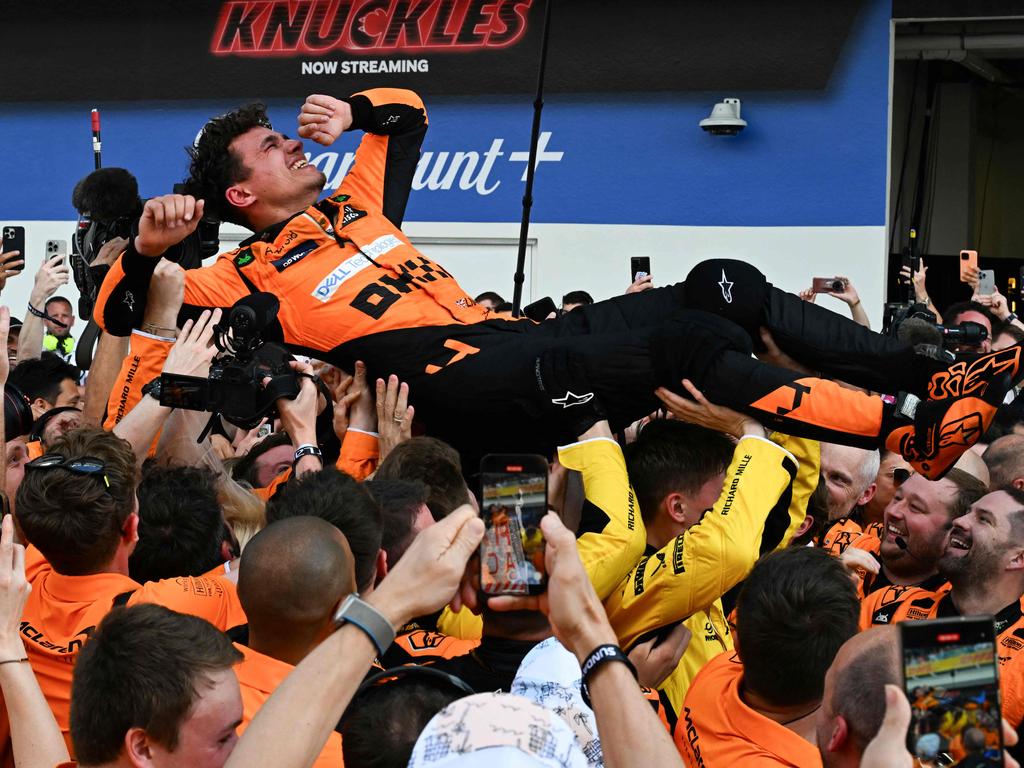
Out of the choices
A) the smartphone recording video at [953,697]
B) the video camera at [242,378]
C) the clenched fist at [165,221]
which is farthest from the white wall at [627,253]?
the smartphone recording video at [953,697]

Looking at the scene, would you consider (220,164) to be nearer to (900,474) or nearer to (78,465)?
(78,465)

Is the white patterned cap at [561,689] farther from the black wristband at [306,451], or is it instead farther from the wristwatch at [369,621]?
the black wristband at [306,451]

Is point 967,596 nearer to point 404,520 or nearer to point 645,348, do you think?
point 645,348

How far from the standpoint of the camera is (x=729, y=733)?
262cm

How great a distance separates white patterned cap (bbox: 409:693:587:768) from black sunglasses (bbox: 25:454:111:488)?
1704mm

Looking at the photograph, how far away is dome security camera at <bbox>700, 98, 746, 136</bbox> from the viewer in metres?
11.3

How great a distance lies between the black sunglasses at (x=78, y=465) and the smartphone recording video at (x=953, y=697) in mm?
2125

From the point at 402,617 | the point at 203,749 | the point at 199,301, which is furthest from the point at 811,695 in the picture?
the point at 199,301

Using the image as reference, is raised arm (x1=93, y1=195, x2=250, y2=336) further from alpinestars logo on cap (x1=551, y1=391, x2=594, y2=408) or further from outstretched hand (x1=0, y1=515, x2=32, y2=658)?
outstretched hand (x1=0, y1=515, x2=32, y2=658)

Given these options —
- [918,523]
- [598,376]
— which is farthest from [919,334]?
[598,376]

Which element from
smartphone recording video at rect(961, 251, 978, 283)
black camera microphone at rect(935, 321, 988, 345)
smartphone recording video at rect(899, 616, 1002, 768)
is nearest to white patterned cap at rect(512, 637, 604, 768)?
smartphone recording video at rect(899, 616, 1002, 768)

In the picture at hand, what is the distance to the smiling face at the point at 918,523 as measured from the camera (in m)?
3.93

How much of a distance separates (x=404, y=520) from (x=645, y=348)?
1.11m

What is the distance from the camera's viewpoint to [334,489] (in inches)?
117
